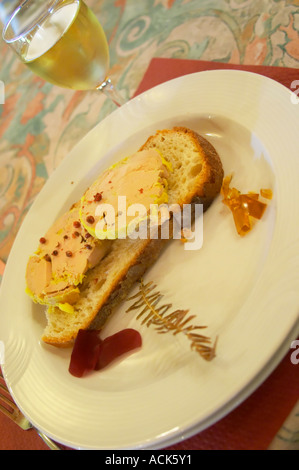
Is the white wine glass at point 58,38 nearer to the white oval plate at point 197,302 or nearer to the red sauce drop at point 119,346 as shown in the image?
the white oval plate at point 197,302

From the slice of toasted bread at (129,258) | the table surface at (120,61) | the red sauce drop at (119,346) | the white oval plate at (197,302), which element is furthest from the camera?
the table surface at (120,61)

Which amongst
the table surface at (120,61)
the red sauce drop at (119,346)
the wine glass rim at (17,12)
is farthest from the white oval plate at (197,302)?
the wine glass rim at (17,12)

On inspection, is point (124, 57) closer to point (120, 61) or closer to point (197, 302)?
point (120, 61)

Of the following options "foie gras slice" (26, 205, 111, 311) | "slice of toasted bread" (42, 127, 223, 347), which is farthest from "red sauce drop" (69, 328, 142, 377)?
"foie gras slice" (26, 205, 111, 311)

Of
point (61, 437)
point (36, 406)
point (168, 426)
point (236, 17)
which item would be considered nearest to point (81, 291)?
point (36, 406)

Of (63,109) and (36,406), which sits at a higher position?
(63,109)

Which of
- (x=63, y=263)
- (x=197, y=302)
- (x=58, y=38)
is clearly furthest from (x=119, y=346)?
(x=58, y=38)

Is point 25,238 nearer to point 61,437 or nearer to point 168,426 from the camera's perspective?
point 61,437
